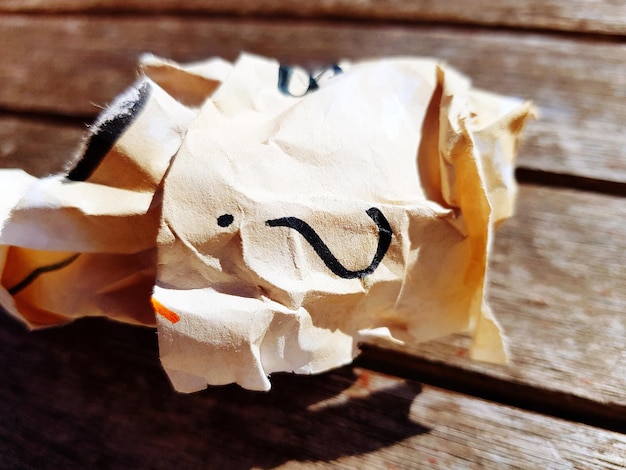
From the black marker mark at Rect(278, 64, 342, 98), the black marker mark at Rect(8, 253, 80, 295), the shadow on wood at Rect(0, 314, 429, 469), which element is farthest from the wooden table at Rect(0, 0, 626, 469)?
the black marker mark at Rect(278, 64, 342, 98)

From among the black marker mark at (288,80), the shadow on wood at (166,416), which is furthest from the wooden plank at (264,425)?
the black marker mark at (288,80)

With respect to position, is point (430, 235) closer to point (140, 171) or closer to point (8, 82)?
point (140, 171)

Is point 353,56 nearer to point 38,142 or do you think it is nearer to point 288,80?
point 288,80

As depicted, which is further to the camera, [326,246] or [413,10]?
[413,10]

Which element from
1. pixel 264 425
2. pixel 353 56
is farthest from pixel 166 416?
pixel 353 56

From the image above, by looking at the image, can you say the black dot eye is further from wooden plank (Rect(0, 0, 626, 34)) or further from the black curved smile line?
wooden plank (Rect(0, 0, 626, 34))

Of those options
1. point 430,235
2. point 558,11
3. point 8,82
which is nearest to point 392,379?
point 430,235
